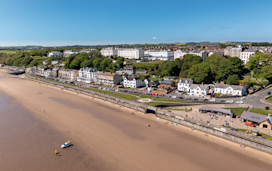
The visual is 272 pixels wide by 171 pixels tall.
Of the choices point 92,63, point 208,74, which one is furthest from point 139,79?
point 92,63

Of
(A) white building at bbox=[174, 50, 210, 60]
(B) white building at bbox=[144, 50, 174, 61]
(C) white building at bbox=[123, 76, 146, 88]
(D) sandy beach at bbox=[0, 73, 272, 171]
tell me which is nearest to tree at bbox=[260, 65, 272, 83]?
(C) white building at bbox=[123, 76, 146, 88]

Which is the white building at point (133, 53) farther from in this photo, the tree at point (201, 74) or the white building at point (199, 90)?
the white building at point (199, 90)

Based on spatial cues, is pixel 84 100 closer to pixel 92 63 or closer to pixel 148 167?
pixel 148 167

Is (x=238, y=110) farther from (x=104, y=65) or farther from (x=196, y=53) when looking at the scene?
(x=196, y=53)

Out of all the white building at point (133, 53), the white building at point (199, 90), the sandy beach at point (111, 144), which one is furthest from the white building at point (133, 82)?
the white building at point (133, 53)

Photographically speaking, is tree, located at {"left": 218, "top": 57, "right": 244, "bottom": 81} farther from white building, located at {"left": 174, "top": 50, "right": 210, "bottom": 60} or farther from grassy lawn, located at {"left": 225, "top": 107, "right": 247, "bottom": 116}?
white building, located at {"left": 174, "top": 50, "right": 210, "bottom": 60}

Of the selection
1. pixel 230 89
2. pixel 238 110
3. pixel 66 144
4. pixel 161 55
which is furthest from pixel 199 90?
pixel 161 55
